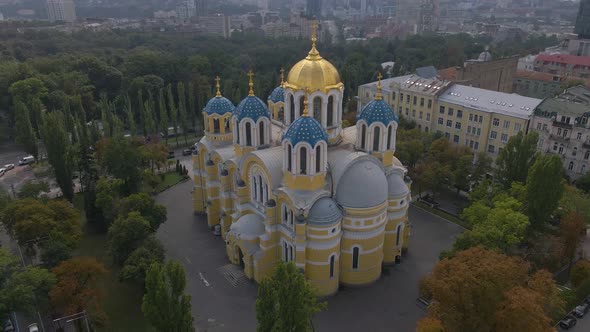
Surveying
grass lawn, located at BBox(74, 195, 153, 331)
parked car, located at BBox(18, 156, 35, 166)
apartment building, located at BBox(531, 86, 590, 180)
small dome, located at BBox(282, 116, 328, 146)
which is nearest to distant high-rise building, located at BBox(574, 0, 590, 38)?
apartment building, located at BBox(531, 86, 590, 180)

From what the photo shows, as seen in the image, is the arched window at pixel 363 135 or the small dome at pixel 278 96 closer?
the arched window at pixel 363 135

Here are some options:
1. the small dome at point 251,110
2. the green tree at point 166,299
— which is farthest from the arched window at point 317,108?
the green tree at point 166,299

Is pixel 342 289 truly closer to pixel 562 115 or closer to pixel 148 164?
pixel 148 164

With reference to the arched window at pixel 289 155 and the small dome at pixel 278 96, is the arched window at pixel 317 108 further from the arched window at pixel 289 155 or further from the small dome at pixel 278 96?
the small dome at pixel 278 96

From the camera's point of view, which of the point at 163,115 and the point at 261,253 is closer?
the point at 261,253

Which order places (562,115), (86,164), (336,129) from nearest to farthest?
(336,129), (86,164), (562,115)

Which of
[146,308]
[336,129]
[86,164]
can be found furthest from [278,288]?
[86,164]

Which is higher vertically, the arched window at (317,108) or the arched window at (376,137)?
the arched window at (317,108)
